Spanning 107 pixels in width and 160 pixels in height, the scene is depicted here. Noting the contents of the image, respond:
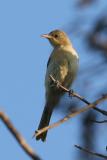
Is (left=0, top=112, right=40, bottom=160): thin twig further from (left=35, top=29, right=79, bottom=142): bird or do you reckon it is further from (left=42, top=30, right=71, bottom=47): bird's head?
(left=42, top=30, right=71, bottom=47): bird's head

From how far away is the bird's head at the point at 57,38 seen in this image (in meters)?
7.87

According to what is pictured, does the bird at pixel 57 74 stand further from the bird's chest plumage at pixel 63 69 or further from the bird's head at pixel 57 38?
the bird's head at pixel 57 38

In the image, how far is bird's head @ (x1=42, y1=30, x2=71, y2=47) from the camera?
7867 millimetres

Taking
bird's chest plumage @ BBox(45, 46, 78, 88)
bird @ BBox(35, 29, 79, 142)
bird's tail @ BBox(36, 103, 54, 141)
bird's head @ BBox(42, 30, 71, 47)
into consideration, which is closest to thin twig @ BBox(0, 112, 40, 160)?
bird @ BBox(35, 29, 79, 142)

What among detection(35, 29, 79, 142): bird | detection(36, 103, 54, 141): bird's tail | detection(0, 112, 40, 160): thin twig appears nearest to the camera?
detection(0, 112, 40, 160): thin twig

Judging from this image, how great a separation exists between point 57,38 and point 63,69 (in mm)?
1427

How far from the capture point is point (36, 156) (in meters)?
1.03

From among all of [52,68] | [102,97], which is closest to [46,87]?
[52,68]

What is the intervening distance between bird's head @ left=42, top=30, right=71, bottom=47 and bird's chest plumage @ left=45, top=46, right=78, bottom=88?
0.90 metres

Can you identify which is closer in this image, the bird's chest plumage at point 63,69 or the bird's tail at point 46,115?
the bird's chest plumage at point 63,69

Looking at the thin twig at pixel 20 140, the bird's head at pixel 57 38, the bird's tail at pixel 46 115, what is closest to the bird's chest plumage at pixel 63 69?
the bird's tail at pixel 46 115

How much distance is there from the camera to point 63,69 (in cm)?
678

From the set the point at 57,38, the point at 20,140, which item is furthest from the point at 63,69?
the point at 20,140

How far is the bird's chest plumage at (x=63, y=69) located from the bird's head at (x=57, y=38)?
898 millimetres
